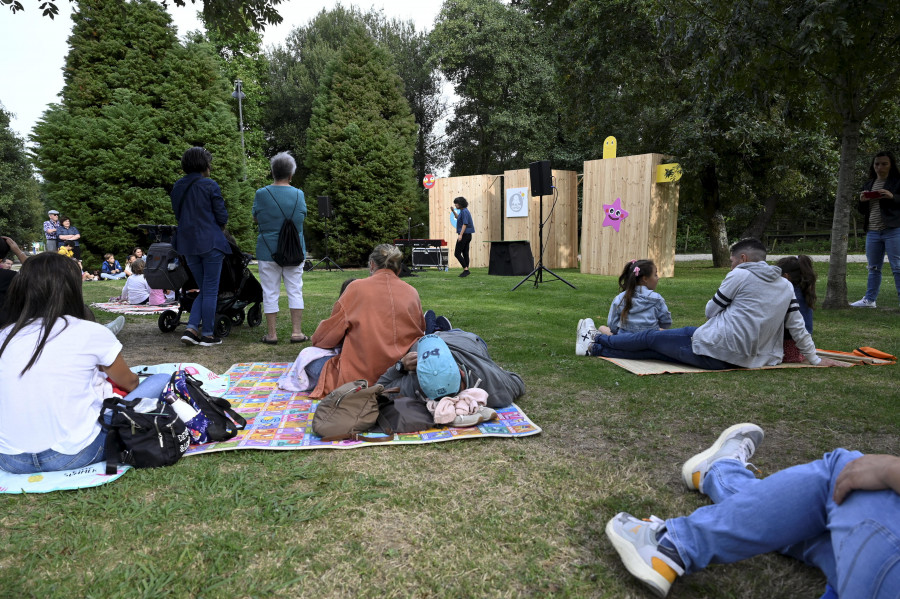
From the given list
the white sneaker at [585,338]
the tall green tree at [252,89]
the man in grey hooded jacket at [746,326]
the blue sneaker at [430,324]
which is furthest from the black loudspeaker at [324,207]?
the man in grey hooded jacket at [746,326]

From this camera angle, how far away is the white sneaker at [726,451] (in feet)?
7.79

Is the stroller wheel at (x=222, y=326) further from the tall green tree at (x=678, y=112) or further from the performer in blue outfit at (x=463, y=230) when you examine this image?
the tall green tree at (x=678, y=112)

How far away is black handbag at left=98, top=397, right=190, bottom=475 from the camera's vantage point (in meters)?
2.64

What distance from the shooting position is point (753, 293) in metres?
4.41

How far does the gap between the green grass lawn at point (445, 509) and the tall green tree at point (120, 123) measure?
15.9m

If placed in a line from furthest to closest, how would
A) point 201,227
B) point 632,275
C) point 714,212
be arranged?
point 714,212, point 201,227, point 632,275

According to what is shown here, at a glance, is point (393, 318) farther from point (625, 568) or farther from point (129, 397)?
point (625, 568)

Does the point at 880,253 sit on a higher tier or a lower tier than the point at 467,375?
higher

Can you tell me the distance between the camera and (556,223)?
53.5 feet

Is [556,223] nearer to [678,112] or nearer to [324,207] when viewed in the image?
[678,112]

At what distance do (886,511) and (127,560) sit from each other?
2.42 m

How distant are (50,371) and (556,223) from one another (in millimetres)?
14999

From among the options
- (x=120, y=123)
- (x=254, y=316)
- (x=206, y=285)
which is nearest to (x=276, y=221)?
(x=206, y=285)

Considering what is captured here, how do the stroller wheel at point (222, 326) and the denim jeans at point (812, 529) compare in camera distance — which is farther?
the stroller wheel at point (222, 326)
